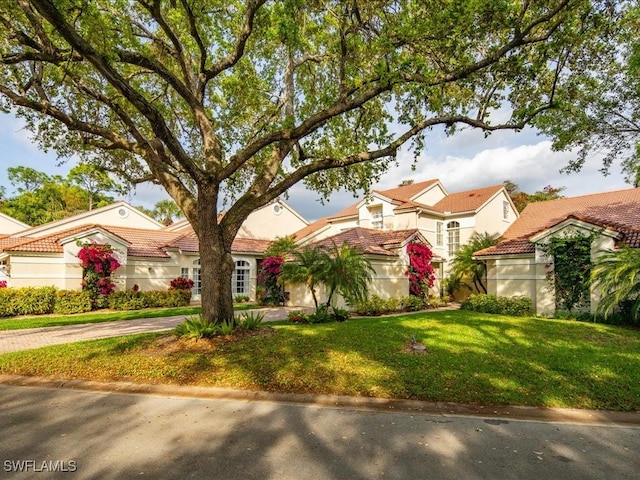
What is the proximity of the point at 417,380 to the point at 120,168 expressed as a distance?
11384mm

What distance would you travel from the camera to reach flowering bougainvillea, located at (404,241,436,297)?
17.6m

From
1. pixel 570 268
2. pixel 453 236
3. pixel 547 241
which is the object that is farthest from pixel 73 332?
pixel 453 236

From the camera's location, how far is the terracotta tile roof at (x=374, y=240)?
16891 millimetres

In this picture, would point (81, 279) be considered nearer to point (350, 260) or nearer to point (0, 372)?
point (0, 372)

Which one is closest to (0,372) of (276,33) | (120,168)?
(120,168)

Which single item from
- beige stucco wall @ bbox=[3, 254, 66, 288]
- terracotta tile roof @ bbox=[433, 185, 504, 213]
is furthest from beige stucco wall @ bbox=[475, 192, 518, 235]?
beige stucco wall @ bbox=[3, 254, 66, 288]

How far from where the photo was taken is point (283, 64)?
38.3 ft

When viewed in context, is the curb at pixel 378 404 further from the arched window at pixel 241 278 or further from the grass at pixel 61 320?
the arched window at pixel 241 278

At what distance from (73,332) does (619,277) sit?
1684 cm

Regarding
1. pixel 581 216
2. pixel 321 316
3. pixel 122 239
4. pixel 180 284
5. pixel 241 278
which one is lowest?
pixel 321 316

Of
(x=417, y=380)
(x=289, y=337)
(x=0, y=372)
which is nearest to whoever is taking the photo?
(x=417, y=380)

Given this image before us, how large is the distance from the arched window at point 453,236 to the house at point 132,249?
11063mm

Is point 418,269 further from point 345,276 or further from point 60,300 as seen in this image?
point 60,300

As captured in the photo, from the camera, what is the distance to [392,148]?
8.68 meters
